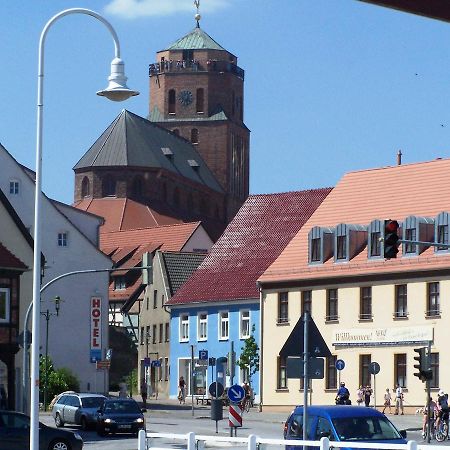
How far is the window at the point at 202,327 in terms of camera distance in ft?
261

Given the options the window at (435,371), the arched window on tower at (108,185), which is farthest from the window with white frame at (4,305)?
the arched window on tower at (108,185)

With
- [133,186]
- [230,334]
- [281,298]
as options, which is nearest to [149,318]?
[230,334]

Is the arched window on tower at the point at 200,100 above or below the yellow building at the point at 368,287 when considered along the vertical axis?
above

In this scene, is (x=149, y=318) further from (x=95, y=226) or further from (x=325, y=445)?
(x=325, y=445)

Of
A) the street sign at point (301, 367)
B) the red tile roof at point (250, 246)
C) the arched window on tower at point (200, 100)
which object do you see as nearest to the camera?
the street sign at point (301, 367)

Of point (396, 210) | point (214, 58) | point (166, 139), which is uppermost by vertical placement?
point (214, 58)

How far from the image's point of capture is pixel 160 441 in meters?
24.7

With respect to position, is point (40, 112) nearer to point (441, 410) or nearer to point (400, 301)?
point (441, 410)

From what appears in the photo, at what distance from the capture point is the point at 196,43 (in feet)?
525

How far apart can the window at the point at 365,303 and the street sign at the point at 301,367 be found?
42.0 m

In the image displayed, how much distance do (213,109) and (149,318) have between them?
67.4m

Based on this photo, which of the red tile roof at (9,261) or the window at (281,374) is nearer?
the red tile roof at (9,261)

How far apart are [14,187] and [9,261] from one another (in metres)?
17.4

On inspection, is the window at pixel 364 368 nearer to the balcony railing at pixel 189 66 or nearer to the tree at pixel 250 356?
the tree at pixel 250 356
